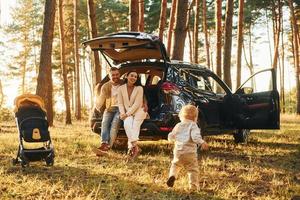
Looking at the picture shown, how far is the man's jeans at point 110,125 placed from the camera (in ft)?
27.9

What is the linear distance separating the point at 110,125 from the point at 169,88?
1.38 m

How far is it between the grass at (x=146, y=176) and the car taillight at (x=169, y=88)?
1281mm

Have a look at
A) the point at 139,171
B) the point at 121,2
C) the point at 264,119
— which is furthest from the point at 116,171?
the point at 121,2

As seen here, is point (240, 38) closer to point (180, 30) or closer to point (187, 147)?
point (180, 30)

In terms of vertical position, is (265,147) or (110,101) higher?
(110,101)

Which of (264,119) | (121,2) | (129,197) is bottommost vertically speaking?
(129,197)

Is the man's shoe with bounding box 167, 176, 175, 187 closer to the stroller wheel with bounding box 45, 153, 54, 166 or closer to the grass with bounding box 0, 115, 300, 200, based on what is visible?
the grass with bounding box 0, 115, 300, 200

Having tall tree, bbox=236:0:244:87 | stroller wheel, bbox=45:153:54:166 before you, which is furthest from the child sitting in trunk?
tall tree, bbox=236:0:244:87

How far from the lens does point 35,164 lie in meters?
7.53

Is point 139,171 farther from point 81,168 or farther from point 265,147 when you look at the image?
point 265,147

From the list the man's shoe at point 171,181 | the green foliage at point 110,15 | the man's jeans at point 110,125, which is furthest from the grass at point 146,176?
the green foliage at point 110,15

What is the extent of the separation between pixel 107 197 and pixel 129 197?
270 mm

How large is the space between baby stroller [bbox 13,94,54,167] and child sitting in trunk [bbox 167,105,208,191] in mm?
2487

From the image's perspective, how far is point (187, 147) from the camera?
18.5ft
